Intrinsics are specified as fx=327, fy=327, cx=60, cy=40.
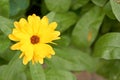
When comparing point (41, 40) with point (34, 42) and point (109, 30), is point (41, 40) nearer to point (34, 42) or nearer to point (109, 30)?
point (34, 42)

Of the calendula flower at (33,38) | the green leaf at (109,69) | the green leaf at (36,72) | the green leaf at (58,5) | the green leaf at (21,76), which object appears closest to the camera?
the calendula flower at (33,38)

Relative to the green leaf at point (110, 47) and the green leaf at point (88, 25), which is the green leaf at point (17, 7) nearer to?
the green leaf at point (88, 25)

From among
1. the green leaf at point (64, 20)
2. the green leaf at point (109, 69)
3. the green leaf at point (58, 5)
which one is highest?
the green leaf at point (58, 5)

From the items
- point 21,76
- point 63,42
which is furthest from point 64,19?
point 21,76

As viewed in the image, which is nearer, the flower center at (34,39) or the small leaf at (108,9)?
the flower center at (34,39)

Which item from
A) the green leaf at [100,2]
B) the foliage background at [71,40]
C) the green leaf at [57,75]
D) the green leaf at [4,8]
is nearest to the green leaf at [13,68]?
the foliage background at [71,40]

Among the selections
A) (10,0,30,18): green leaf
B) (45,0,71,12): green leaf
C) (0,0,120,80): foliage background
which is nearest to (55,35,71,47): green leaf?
(0,0,120,80): foliage background

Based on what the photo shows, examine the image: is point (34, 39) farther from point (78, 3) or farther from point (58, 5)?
point (78, 3)

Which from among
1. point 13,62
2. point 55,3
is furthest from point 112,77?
point 13,62
